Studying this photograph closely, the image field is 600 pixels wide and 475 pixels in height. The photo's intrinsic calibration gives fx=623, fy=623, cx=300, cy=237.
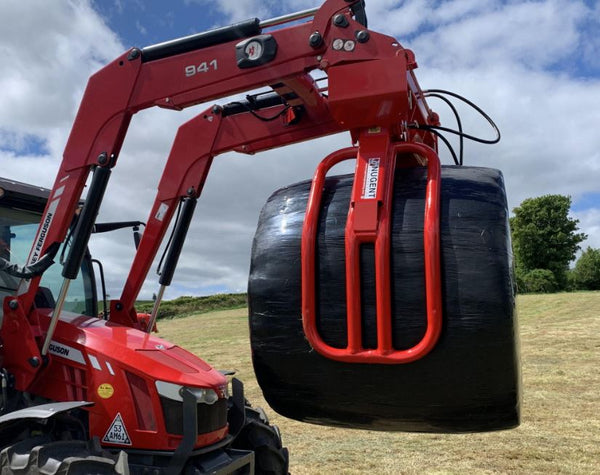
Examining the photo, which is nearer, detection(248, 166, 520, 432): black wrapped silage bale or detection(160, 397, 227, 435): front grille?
detection(248, 166, 520, 432): black wrapped silage bale

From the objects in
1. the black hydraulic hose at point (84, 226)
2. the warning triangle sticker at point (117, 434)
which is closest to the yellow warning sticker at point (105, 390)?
the warning triangle sticker at point (117, 434)

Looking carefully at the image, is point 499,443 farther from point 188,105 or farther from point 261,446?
point 188,105

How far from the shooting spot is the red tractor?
2992 millimetres

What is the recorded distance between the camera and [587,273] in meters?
48.9

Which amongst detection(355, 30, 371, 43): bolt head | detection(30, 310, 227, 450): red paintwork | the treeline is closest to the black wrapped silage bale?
detection(30, 310, 227, 450): red paintwork

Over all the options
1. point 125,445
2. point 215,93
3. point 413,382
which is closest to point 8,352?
point 125,445

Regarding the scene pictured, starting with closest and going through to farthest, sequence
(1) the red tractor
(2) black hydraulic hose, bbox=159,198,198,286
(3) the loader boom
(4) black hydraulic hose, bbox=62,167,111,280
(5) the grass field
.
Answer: (1) the red tractor < (3) the loader boom < (4) black hydraulic hose, bbox=62,167,111,280 < (2) black hydraulic hose, bbox=159,198,198,286 < (5) the grass field

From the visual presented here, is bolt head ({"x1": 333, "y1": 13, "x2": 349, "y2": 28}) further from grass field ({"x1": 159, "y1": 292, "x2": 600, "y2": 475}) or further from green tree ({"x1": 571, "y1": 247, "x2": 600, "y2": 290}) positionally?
green tree ({"x1": 571, "y1": 247, "x2": 600, "y2": 290})

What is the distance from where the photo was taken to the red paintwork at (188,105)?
3.05m


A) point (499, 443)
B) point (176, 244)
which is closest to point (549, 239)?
point (499, 443)

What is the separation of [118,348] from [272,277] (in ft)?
3.58

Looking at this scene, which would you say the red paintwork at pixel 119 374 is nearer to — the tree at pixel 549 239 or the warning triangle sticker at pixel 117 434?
the warning triangle sticker at pixel 117 434

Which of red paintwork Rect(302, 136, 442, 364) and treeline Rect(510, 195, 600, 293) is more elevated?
treeline Rect(510, 195, 600, 293)

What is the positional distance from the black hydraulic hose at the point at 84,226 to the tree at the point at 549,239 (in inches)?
1774
